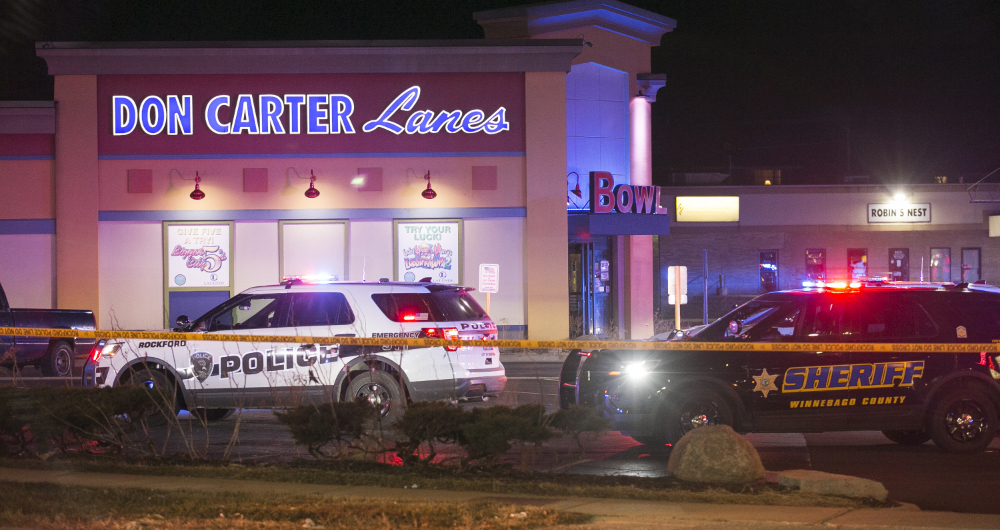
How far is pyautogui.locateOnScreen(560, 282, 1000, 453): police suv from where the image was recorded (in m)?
9.11

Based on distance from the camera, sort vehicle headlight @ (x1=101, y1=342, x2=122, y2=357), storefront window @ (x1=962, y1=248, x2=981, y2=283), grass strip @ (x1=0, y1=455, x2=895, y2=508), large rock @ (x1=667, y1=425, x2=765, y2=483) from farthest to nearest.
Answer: storefront window @ (x1=962, y1=248, x2=981, y2=283)
vehicle headlight @ (x1=101, y1=342, x2=122, y2=357)
large rock @ (x1=667, y1=425, x2=765, y2=483)
grass strip @ (x1=0, y1=455, x2=895, y2=508)

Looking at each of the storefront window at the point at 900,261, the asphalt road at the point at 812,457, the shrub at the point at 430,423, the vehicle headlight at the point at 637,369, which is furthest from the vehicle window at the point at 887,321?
the storefront window at the point at 900,261

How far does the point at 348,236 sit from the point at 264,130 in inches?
135

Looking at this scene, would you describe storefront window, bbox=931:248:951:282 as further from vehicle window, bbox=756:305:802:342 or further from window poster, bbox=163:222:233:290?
vehicle window, bbox=756:305:802:342

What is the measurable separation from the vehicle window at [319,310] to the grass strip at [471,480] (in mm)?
3074

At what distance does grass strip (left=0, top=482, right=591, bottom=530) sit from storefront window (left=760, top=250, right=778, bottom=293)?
3624 centimetres

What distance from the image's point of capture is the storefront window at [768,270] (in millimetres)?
40594

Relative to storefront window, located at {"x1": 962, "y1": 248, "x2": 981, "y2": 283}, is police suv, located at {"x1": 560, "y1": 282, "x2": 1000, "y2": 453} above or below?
below

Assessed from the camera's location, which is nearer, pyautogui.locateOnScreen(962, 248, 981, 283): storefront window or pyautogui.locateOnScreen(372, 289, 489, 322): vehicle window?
pyautogui.locateOnScreen(372, 289, 489, 322): vehicle window

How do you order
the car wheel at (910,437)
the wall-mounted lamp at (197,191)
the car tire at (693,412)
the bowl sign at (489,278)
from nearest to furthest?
the car tire at (693,412), the car wheel at (910,437), the bowl sign at (489,278), the wall-mounted lamp at (197,191)

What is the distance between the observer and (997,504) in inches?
279

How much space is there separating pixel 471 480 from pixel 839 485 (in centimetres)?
293

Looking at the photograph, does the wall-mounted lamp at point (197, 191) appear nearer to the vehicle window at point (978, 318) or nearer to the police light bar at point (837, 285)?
the police light bar at point (837, 285)

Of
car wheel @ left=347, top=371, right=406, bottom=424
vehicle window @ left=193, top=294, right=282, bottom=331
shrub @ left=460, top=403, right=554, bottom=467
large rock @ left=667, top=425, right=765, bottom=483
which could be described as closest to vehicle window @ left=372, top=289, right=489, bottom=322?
car wheel @ left=347, top=371, right=406, bottom=424
